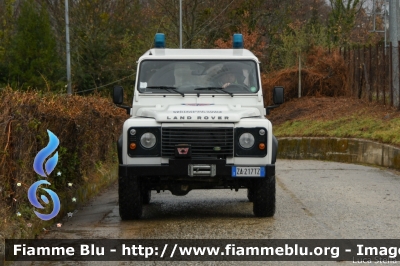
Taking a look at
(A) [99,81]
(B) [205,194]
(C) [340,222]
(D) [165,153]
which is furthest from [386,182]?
(A) [99,81]

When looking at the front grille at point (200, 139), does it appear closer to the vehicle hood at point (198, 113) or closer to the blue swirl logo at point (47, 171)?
the vehicle hood at point (198, 113)

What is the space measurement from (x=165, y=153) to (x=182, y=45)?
106 ft

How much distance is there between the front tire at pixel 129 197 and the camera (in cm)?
1134

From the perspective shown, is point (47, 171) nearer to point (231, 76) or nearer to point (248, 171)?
point (248, 171)

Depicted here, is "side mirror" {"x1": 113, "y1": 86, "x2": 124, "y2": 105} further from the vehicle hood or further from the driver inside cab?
the driver inside cab

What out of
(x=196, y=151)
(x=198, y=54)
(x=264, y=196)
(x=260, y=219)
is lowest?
(x=260, y=219)

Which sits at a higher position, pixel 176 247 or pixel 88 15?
pixel 88 15

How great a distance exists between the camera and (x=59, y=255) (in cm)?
905

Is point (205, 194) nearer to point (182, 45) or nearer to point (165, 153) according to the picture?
point (165, 153)

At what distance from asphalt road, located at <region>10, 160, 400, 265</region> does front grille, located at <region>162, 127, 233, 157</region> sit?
938 mm

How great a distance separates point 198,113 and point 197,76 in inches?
60.5

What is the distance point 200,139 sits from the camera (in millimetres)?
11125

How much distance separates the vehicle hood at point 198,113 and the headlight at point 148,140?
22 centimetres

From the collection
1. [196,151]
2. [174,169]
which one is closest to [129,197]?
[174,169]
